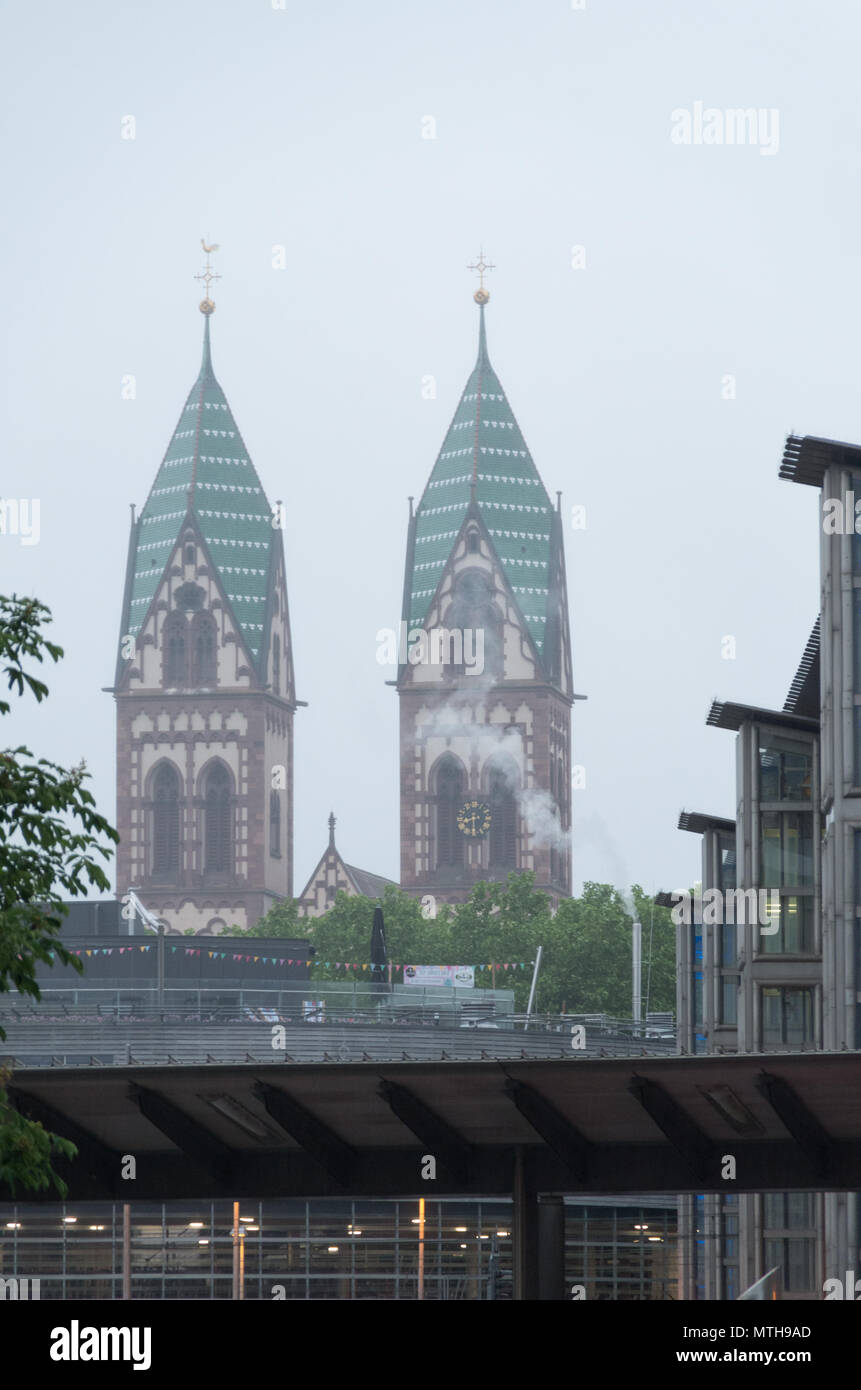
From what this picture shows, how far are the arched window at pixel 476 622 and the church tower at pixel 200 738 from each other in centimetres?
1480

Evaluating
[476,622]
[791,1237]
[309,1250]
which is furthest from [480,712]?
[791,1237]

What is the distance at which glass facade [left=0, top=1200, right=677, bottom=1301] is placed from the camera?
6669 cm

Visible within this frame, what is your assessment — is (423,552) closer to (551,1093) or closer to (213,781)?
(213,781)

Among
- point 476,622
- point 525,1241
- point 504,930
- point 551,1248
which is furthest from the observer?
point 476,622

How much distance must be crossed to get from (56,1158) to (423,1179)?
13.8ft

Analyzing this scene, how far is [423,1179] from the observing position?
27.8 metres

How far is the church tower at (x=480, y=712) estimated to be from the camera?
188 metres

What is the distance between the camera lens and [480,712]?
7608 inches

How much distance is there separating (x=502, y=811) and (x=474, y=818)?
247cm

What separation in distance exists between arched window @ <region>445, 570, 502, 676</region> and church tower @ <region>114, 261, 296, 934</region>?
583 inches

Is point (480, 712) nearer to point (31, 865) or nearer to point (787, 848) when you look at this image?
point (787, 848)

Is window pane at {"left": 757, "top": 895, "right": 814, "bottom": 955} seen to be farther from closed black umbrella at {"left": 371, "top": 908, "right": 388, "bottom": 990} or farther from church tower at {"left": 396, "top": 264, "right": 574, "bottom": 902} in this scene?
church tower at {"left": 396, "top": 264, "right": 574, "bottom": 902}

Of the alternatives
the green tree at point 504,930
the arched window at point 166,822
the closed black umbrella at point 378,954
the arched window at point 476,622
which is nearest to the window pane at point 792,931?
the closed black umbrella at point 378,954

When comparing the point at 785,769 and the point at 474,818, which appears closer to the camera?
the point at 785,769
